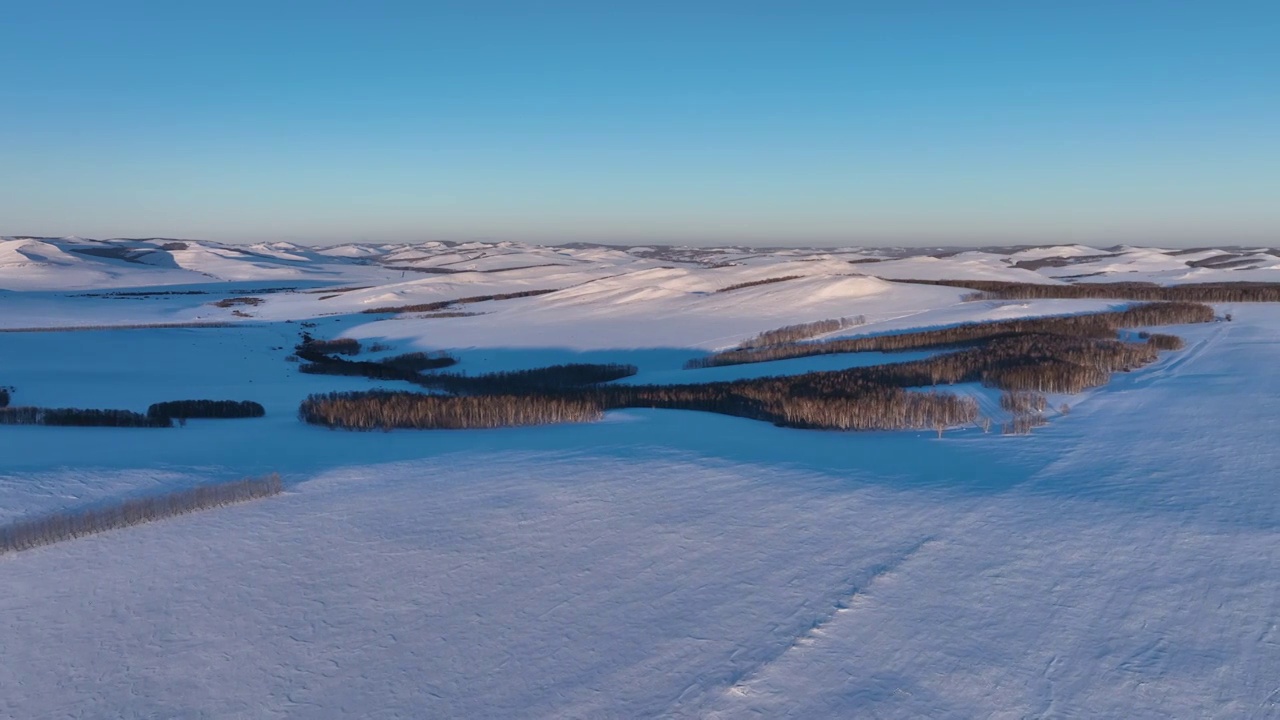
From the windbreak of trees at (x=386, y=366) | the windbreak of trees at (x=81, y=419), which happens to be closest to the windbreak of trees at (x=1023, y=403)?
the windbreak of trees at (x=81, y=419)

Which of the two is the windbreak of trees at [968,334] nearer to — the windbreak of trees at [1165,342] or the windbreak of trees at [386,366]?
the windbreak of trees at [1165,342]

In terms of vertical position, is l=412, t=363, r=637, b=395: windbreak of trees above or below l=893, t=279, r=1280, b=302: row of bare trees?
below

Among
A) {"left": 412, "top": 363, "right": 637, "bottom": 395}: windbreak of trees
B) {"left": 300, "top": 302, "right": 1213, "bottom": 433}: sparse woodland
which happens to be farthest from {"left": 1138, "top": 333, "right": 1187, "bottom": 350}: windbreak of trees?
{"left": 412, "top": 363, "right": 637, "bottom": 395}: windbreak of trees

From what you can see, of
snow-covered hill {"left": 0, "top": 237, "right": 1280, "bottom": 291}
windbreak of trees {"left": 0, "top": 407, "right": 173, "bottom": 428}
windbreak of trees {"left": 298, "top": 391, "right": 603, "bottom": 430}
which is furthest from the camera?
snow-covered hill {"left": 0, "top": 237, "right": 1280, "bottom": 291}

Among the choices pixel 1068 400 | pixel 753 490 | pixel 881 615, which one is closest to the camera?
pixel 881 615

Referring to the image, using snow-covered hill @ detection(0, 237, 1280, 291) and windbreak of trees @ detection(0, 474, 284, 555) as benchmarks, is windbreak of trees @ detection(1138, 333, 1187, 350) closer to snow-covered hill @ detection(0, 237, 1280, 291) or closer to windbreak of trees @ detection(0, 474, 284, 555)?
windbreak of trees @ detection(0, 474, 284, 555)

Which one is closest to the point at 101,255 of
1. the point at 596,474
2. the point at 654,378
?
the point at 654,378

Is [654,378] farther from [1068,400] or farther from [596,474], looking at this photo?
[596,474]
